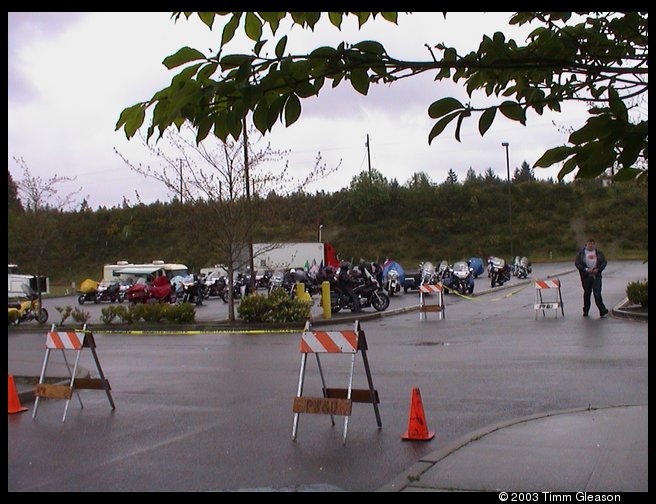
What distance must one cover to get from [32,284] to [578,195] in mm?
60410

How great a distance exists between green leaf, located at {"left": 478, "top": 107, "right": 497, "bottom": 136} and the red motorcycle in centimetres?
2902

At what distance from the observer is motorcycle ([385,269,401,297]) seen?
33.9 metres

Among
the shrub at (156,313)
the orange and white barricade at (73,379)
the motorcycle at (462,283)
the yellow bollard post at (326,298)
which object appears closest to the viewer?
the orange and white barricade at (73,379)

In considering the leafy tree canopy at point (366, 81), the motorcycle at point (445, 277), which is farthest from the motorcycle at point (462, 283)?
the leafy tree canopy at point (366, 81)

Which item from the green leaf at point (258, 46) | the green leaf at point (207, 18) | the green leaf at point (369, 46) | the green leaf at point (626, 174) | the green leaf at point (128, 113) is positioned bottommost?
the green leaf at point (626, 174)

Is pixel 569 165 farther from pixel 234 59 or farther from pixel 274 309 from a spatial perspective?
pixel 274 309

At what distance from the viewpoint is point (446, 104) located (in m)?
3.50

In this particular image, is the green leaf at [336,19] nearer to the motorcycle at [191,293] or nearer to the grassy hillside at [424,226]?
the motorcycle at [191,293]

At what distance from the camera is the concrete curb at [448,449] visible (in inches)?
248

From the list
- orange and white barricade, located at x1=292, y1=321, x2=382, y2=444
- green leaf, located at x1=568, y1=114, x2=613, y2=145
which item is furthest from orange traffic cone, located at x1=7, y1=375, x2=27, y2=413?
green leaf, located at x1=568, y1=114, x2=613, y2=145

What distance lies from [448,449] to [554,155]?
169 inches

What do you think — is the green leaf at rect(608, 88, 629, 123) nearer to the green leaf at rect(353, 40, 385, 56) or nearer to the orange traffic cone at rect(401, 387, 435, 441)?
the green leaf at rect(353, 40, 385, 56)

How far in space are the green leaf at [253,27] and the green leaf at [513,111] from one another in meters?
1.15
